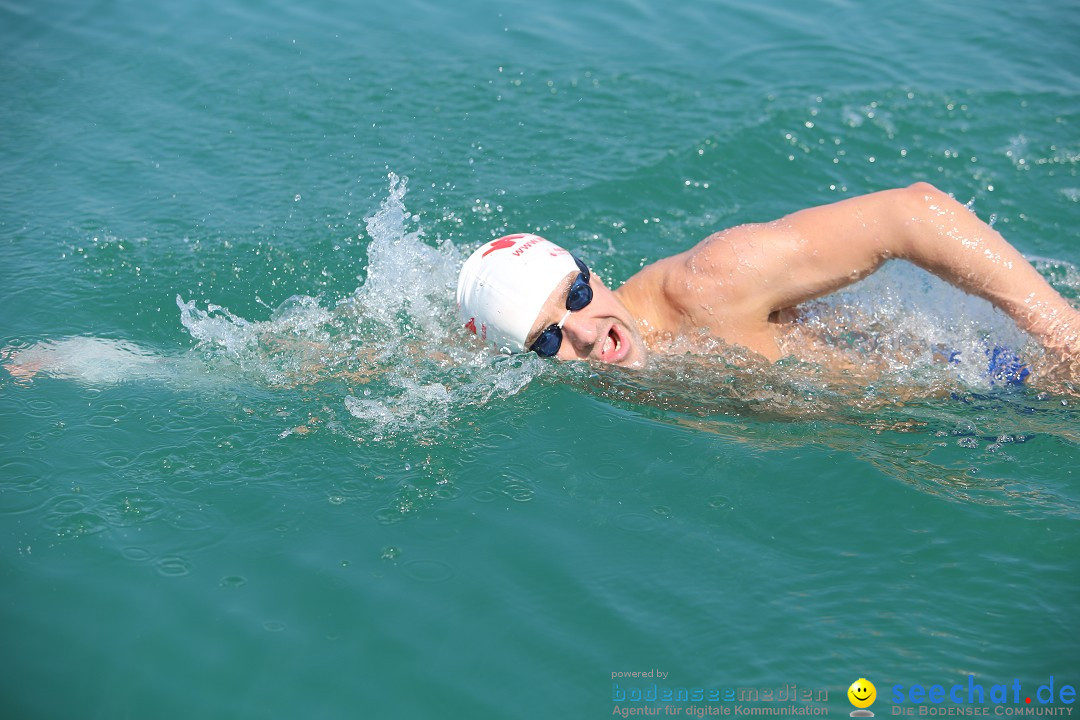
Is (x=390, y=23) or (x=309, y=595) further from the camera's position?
(x=390, y=23)

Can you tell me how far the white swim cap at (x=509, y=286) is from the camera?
496cm

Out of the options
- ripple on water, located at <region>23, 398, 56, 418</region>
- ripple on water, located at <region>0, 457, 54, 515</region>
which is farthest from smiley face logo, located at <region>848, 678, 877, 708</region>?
ripple on water, located at <region>23, 398, 56, 418</region>

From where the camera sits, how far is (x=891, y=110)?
27.0 ft

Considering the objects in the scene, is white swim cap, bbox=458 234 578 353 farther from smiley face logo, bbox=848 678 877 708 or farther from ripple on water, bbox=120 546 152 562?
smiley face logo, bbox=848 678 877 708

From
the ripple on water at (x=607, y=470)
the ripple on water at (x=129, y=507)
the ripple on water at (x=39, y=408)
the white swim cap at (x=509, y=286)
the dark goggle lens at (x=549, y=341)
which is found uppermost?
the white swim cap at (x=509, y=286)

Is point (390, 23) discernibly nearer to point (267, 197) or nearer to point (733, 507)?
point (267, 197)

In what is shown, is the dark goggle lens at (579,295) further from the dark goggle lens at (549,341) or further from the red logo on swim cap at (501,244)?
the red logo on swim cap at (501,244)

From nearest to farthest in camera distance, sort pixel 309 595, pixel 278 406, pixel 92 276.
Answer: pixel 309 595
pixel 278 406
pixel 92 276

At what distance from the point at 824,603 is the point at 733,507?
65 cm

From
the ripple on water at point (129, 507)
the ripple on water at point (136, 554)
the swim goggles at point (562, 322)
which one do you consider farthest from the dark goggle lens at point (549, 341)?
the ripple on water at point (136, 554)

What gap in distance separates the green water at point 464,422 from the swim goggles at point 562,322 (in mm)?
141

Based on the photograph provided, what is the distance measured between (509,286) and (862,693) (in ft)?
8.40

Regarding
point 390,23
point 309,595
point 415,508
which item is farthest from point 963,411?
point 390,23

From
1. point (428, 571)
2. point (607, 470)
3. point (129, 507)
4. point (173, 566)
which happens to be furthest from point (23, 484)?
point (607, 470)
